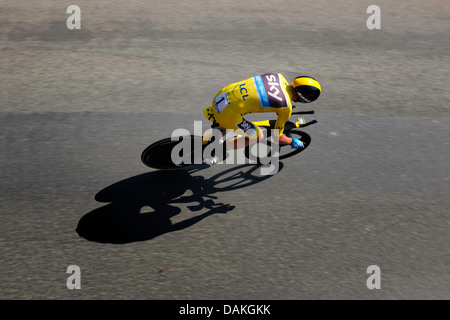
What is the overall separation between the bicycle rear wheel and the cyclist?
0.65 meters

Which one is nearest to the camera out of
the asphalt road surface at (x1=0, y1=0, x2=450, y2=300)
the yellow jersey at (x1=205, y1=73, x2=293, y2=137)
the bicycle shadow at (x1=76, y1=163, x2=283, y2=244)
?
the asphalt road surface at (x1=0, y1=0, x2=450, y2=300)

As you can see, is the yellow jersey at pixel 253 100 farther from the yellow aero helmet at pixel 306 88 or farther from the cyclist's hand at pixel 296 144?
the cyclist's hand at pixel 296 144

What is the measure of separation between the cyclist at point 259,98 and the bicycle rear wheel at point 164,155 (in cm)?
65

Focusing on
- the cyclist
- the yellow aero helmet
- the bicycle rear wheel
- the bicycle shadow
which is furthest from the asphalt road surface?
the yellow aero helmet

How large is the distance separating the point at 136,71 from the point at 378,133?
428 centimetres

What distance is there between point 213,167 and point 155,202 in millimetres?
1056

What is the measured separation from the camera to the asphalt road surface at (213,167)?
568cm

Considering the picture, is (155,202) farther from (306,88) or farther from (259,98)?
(306,88)

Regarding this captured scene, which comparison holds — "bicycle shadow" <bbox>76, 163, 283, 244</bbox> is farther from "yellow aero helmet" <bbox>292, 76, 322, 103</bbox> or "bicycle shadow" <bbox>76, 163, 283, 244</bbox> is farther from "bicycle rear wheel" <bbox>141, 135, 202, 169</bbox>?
"yellow aero helmet" <bbox>292, 76, 322, 103</bbox>

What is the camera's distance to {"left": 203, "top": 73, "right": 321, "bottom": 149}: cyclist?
6.38 metres

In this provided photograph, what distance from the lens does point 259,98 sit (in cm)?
637

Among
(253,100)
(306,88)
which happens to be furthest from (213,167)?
(306,88)

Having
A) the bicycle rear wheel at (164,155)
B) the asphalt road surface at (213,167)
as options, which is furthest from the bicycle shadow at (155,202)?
the bicycle rear wheel at (164,155)

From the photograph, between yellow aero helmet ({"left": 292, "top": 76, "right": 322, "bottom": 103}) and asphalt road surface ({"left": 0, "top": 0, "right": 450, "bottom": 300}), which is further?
yellow aero helmet ({"left": 292, "top": 76, "right": 322, "bottom": 103})
